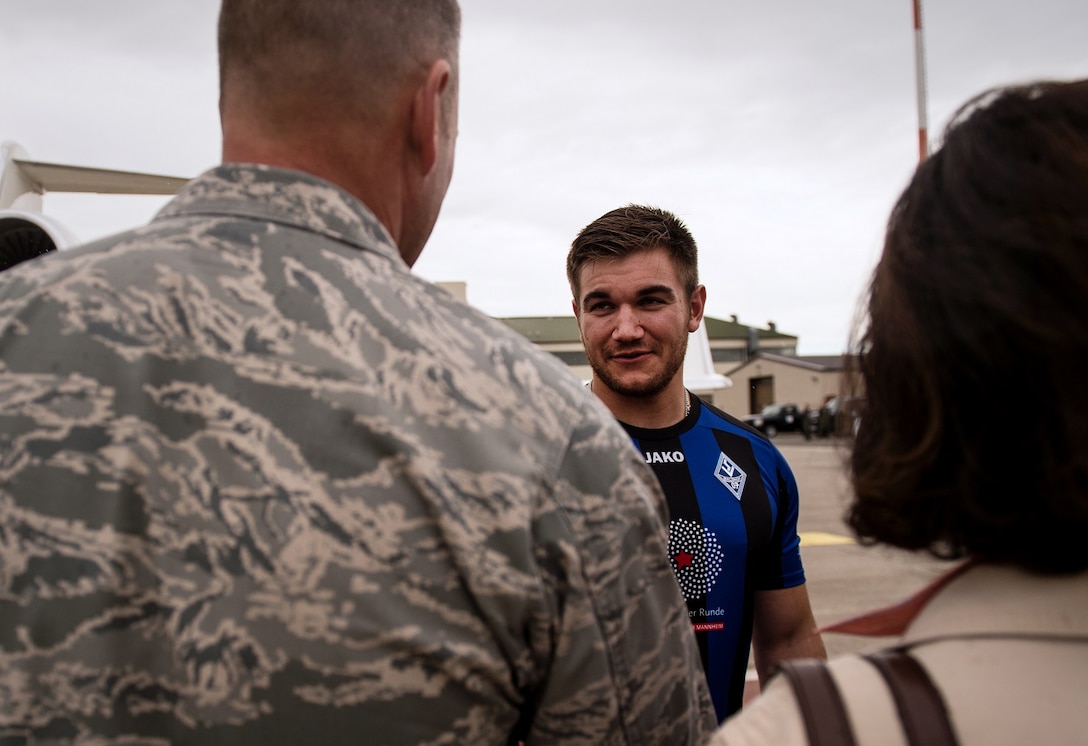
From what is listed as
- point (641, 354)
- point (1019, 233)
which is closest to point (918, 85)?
point (641, 354)

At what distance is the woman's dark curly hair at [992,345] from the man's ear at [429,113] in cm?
69

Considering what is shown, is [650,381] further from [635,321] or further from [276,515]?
[276,515]

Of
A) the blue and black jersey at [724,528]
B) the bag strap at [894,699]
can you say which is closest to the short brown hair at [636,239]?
the blue and black jersey at [724,528]

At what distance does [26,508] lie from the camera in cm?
96

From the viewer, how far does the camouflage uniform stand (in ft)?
3.10

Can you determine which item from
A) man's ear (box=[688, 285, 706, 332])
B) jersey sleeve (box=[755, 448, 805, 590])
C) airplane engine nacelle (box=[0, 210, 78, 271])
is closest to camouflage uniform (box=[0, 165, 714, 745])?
jersey sleeve (box=[755, 448, 805, 590])

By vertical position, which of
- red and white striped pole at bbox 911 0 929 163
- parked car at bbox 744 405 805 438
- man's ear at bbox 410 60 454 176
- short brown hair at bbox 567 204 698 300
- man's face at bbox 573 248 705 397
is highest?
red and white striped pole at bbox 911 0 929 163

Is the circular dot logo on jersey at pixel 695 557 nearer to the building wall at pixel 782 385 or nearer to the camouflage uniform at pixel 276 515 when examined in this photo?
the camouflage uniform at pixel 276 515

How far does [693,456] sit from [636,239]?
789 mm

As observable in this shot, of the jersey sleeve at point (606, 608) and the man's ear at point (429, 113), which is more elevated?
the man's ear at point (429, 113)

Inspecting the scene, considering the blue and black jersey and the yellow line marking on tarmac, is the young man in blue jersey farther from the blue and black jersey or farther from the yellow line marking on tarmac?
the yellow line marking on tarmac

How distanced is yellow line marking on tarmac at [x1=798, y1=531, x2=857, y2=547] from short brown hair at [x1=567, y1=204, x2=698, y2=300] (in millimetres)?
7579

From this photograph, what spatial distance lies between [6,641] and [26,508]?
0.17 m

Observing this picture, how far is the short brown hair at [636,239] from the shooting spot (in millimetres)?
2730
